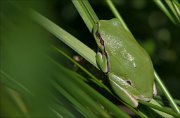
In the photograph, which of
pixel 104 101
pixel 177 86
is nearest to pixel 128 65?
pixel 104 101

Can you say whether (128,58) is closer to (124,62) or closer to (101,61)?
(124,62)

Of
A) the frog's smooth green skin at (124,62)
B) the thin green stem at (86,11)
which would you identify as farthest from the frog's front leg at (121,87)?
the thin green stem at (86,11)

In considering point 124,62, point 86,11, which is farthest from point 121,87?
point 86,11

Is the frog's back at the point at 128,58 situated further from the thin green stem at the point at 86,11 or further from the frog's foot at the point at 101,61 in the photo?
the thin green stem at the point at 86,11

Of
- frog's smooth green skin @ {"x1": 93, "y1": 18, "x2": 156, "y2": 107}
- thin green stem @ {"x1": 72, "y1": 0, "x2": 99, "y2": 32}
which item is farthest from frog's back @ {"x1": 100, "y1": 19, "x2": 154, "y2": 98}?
thin green stem @ {"x1": 72, "y1": 0, "x2": 99, "y2": 32}

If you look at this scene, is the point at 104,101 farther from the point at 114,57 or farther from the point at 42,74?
the point at 114,57

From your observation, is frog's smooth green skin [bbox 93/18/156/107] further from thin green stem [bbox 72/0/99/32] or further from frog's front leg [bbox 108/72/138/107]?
thin green stem [bbox 72/0/99/32]

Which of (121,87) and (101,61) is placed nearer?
(101,61)

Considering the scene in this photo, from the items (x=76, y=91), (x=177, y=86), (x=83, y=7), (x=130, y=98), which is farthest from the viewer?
(x=177, y=86)
